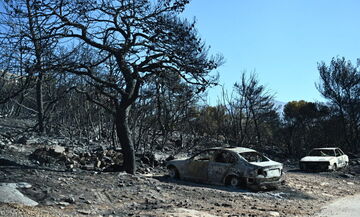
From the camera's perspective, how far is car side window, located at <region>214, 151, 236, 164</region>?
12.9 metres

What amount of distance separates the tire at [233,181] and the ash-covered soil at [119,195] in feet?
0.71

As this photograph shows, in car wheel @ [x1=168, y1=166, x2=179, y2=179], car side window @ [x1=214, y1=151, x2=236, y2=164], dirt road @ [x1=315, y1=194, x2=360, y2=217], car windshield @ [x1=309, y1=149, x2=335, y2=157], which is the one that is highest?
car windshield @ [x1=309, y1=149, x2=335, y2=157]

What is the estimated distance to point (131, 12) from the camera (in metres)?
11.5

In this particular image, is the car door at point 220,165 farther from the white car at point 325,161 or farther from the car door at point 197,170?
the white car at point 325,161

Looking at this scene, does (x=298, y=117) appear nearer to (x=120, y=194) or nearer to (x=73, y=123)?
(x=73, y=123)

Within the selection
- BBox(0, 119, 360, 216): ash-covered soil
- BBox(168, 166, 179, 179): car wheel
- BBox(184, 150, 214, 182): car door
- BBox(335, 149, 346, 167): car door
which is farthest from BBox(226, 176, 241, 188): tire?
BBox(335, 149, 346, 167): car door

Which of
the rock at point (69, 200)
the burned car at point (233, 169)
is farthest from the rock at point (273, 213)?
the rock at point (69, 200)

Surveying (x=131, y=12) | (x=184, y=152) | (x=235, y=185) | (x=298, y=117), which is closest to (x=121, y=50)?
(x=131, y=12)

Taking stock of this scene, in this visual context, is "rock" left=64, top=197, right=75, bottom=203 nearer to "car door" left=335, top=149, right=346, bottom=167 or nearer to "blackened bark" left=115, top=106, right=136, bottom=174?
"blackened bark" left=115, top=106, right=136, bottom=174

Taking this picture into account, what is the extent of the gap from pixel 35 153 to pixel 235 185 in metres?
7.21

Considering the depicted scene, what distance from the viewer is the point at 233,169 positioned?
1257 cm

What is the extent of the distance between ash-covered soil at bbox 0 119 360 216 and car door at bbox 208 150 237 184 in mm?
408

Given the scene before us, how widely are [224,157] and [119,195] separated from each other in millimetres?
5065

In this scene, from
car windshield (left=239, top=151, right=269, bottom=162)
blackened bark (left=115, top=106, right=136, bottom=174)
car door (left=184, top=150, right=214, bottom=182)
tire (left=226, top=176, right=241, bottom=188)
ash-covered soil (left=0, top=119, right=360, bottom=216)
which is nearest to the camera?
ash-covered soil (left=0, top=119, right=360, bottom=216)
